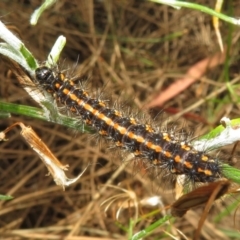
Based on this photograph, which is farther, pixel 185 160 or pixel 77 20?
pixel 77 20

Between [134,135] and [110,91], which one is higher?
[110,91]

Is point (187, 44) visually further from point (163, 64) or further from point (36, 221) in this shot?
point (36, 221)

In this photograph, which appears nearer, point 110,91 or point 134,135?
point 134,135

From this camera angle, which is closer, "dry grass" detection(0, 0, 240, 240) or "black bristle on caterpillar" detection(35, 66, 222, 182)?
"black bristle on caterpillar" detection(35, 66, 222, 182)

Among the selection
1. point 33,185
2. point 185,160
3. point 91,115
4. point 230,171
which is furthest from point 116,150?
point 33,185
